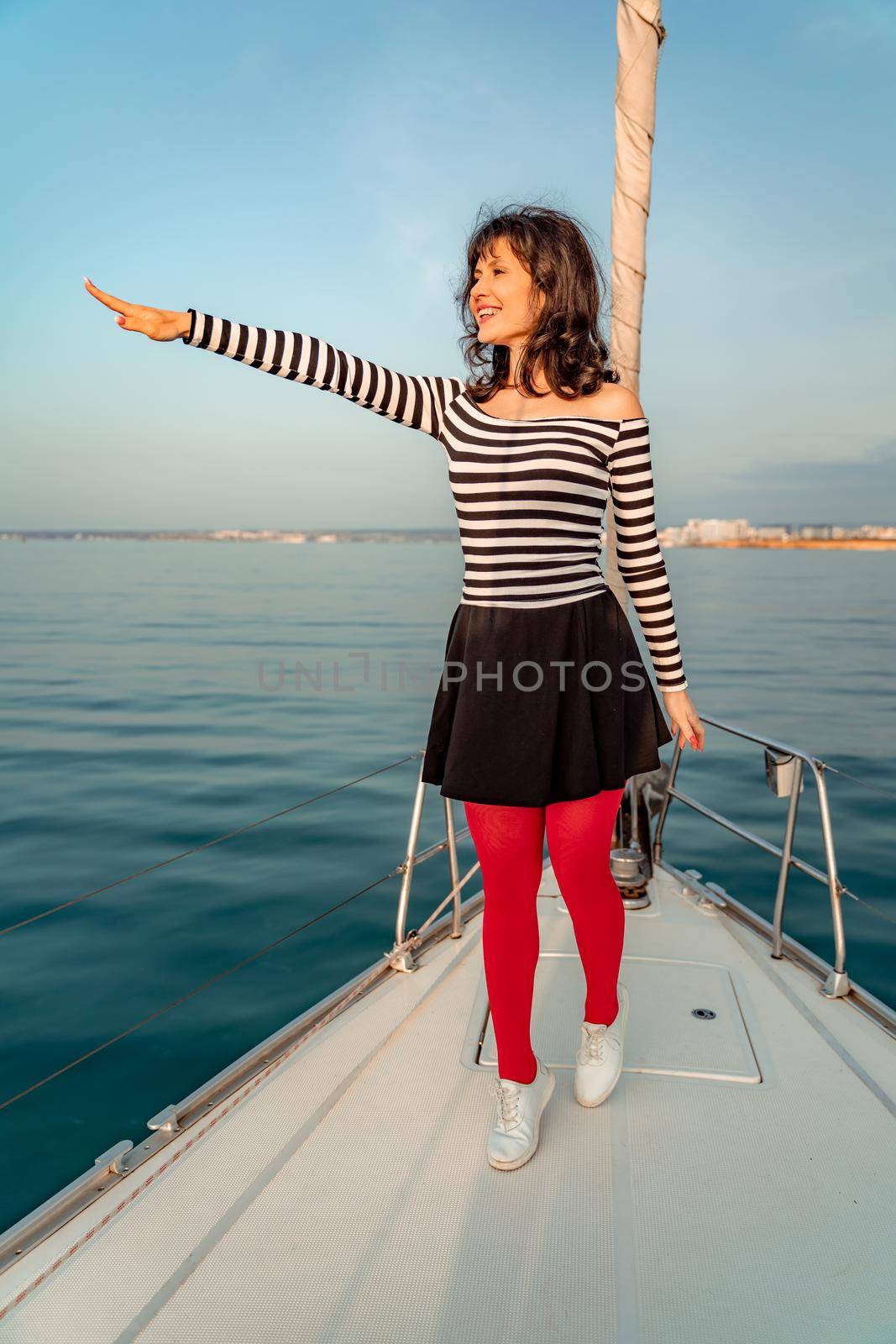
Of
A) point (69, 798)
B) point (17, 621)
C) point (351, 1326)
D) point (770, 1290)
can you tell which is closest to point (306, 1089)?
point (351, 1326)

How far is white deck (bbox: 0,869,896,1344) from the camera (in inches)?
44.9

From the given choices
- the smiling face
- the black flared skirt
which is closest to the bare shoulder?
the smiling face

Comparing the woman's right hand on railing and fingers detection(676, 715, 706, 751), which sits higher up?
the woman's right hand on railing

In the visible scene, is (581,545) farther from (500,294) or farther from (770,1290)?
(770,1290)

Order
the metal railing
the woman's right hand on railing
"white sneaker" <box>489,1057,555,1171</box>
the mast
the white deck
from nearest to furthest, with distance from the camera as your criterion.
Result: the white deck, the woman's right hand on railing, "white sneaker" <box>489,1057,555,1171</box>, the metal railing, the mast

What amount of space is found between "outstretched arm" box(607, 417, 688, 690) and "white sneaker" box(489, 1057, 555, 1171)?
29.6 inches

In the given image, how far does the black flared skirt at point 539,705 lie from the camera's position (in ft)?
4.62

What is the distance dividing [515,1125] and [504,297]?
1402 millimetres

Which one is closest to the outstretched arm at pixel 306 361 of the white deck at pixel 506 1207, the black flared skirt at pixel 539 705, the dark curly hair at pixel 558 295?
the dark curly hair at pixel 558 295

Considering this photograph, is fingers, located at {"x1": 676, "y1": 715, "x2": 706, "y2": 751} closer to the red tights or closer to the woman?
the woman

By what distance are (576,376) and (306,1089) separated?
1.41 m

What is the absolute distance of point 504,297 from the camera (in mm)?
1433

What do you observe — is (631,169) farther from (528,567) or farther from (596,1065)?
Result: (596,1065)

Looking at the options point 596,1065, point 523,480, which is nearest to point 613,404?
point 523,480
